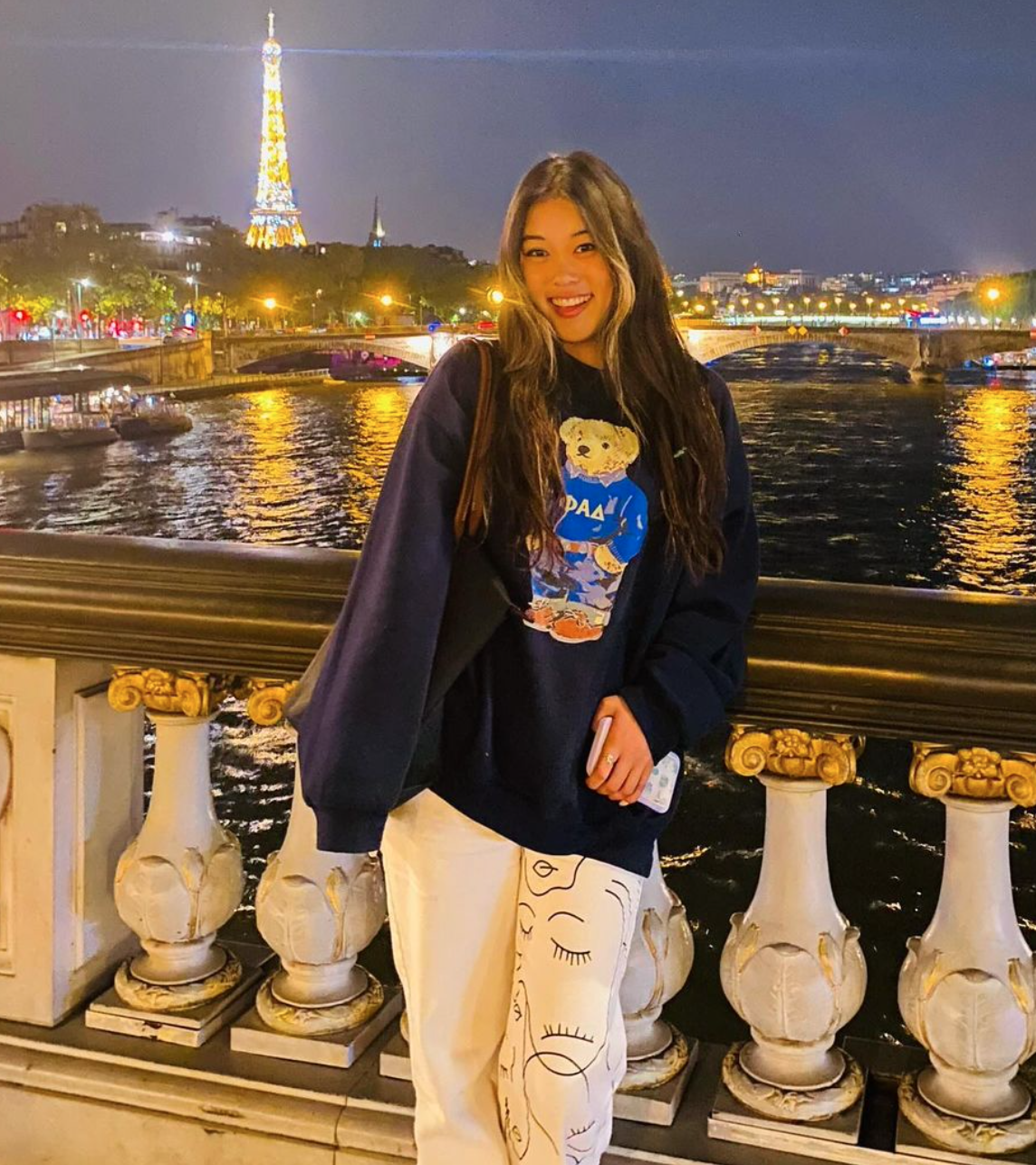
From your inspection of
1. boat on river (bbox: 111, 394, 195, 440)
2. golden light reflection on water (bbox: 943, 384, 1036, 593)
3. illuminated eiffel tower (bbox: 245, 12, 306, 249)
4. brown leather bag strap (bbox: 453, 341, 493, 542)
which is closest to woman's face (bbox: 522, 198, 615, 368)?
brown leather bag strap (bbox: 453, 341, 493, 542)

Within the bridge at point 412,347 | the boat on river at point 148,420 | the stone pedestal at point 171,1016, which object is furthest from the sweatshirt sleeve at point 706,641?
the bridge at point 412,347

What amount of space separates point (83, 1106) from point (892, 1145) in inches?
46.0

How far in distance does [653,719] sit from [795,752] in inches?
10.6

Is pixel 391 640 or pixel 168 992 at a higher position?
pixel 391 640

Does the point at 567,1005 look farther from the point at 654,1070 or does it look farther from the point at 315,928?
the point at 315,928

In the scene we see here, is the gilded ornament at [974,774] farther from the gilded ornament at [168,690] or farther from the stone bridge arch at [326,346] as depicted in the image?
the stone bridge arch at [326,346]

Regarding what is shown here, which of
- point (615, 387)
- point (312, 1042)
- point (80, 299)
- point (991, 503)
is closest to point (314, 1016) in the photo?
point (312, 1042)

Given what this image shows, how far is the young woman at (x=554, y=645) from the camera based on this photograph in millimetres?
1667

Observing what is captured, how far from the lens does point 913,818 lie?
11.1 meters

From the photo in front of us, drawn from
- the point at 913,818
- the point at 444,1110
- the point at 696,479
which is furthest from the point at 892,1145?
the point at 913,818

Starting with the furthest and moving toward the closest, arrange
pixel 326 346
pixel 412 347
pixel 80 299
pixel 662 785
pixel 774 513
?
pixel 80 299, pixel 326 346, pixel 412 347, pixel 774 513, pixel 662 785

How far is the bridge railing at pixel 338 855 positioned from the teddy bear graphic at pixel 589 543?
0.25 meters

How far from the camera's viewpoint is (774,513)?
1449 inches

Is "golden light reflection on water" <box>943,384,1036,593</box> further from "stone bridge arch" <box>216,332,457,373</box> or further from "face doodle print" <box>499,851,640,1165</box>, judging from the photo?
"face doodle print" <box>499,851,640,1165</box>
